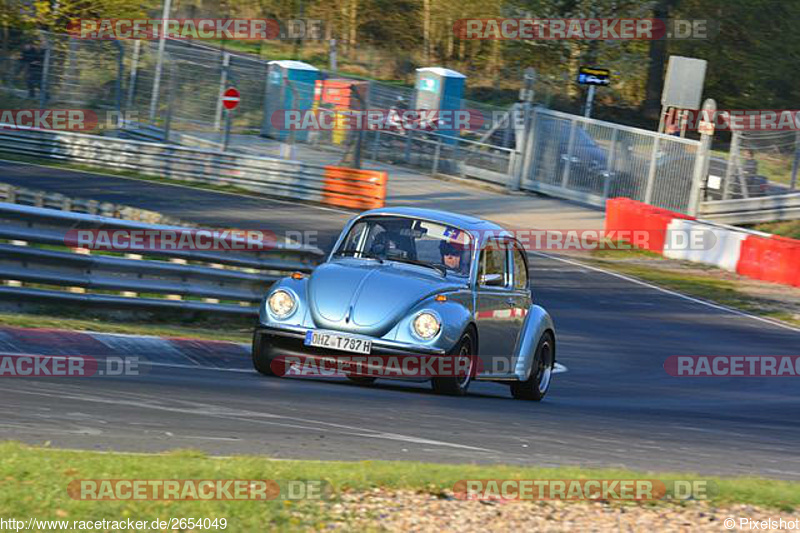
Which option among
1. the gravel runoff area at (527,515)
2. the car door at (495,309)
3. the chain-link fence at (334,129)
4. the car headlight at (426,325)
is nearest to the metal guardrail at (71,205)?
the chain-link fence at (334,129)

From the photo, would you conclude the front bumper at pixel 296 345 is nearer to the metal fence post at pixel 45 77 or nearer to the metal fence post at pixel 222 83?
the metal fence post at pixel 45 77

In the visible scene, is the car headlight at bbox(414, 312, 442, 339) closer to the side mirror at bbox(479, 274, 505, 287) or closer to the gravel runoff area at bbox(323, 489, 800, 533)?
the side mirror at bbox(479, 274, 505, 287)

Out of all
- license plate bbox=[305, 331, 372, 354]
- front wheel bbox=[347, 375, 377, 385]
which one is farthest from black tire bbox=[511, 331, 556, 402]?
license plate bbox=[305, 331, 372, 354]

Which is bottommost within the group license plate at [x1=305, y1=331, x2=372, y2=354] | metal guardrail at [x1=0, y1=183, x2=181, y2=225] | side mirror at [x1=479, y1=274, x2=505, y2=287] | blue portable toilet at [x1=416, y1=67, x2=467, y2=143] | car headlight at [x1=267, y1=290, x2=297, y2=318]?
metal guardrail at [x1=0, y1=183, x2=181, y2=225]

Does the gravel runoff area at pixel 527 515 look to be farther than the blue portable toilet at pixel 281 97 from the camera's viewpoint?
No

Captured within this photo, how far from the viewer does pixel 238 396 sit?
8.28 meters

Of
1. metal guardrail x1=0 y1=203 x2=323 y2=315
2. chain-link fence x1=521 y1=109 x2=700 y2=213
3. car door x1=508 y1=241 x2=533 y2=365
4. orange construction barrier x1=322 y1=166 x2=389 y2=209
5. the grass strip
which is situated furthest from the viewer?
chain-link fence x1=521 y1=109 x2=700 y2=213

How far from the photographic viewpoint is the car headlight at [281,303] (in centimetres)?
959

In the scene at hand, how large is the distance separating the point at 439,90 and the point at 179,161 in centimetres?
1128

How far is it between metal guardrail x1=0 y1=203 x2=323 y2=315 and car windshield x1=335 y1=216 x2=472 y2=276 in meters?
2.63

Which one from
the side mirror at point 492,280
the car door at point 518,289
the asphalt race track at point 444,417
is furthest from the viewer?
the car door at point 518,289

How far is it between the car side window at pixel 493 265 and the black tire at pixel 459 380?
74 cm

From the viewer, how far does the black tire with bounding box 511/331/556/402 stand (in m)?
11.3

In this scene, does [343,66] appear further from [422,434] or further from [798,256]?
[422,434]
